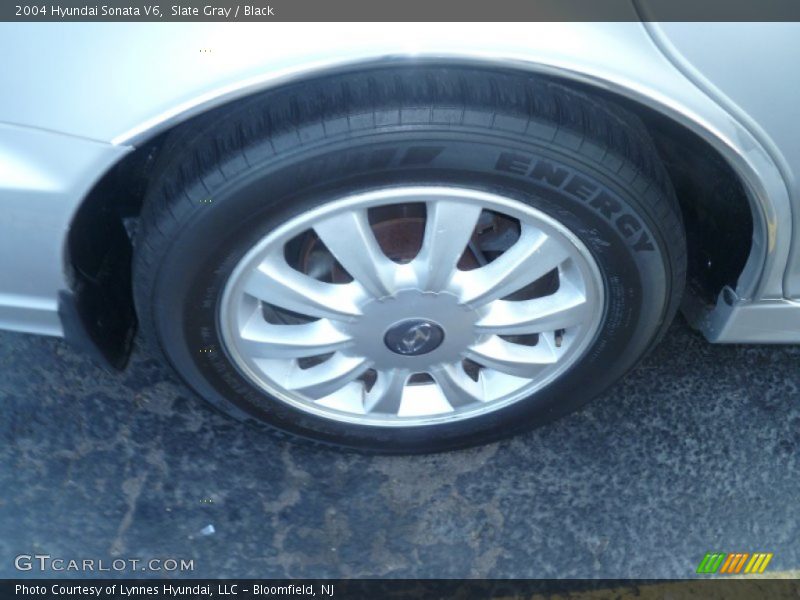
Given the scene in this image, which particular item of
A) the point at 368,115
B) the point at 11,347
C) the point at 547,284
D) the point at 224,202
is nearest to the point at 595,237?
the point at 547,284

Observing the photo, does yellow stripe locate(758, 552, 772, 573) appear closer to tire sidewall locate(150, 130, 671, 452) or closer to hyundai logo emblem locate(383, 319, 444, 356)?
tire sidewall locate(150, 130, 671, 452)

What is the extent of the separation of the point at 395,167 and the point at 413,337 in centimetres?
40

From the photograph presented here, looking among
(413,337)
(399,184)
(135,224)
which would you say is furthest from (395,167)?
(135,224)

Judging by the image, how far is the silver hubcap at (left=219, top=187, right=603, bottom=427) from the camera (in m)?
1.40

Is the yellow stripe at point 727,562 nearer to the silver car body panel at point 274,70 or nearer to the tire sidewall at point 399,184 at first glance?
the tire sidewall at point 399,184

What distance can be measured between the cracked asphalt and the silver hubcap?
210mm

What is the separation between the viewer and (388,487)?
6.05 feet

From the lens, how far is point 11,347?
1.98 metres

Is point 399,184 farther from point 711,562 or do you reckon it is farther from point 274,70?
point 711,562

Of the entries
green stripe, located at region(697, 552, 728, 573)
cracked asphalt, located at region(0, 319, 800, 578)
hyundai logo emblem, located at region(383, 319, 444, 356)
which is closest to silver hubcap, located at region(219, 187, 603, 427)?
hyundai logo emblem, located at region(383, 319, 444, 356)

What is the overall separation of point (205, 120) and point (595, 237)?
0.66 meters

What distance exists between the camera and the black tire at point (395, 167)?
1262 millimetres

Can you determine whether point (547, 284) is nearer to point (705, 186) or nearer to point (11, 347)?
point (705, 186)

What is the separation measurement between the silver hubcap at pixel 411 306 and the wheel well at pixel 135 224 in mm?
257
